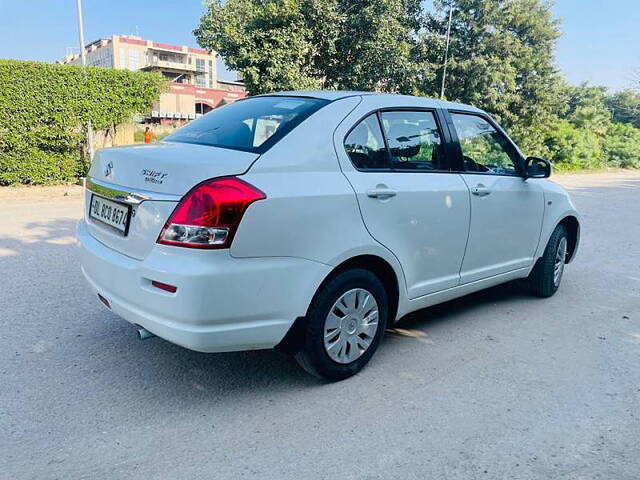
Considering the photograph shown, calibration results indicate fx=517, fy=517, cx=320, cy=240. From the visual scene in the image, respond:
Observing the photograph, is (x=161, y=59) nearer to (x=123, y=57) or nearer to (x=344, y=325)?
(x=123, y=57)

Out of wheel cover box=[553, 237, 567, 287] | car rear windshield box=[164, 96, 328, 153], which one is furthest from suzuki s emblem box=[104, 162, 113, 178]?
wheel cover box=[553, 237, 567, 287]

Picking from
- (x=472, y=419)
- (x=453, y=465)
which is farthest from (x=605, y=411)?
(x=453, y=465)

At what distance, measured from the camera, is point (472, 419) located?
2.79 meters

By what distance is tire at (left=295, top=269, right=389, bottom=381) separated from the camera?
2.88m

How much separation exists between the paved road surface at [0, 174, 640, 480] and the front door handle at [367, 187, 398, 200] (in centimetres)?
113

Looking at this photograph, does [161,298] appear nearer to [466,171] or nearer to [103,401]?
[103,401]

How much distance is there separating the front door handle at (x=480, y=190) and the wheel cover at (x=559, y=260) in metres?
1.45

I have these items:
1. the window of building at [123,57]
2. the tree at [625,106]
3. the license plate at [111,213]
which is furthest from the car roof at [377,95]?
the window of building at [123,57]

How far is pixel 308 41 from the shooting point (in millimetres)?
15281

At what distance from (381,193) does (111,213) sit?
1.57 meters

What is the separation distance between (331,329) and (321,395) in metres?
0.39

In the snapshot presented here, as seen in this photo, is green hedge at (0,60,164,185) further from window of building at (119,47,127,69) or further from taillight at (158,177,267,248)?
window of building at (119,47,127,69)

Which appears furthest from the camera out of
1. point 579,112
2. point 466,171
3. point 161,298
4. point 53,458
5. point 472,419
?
point 579,112

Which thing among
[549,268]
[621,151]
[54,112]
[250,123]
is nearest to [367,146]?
[250,123]
